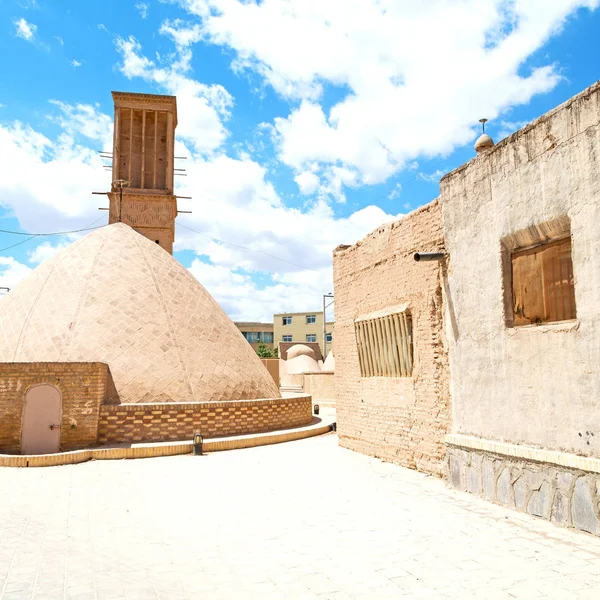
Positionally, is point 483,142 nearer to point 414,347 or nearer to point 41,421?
point 414,347

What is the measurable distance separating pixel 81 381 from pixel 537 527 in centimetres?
821

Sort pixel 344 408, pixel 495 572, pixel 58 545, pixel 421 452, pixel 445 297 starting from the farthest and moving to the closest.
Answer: pixel 344 408 → pixel 421 452 → pixel 445 297 → pixel 58 545 → pixel 495 572

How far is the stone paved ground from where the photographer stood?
3.80 meters

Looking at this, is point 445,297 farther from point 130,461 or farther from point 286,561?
point 130,461

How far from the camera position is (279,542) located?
15.8ft

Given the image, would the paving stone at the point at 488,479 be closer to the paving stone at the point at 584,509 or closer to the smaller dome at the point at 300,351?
the paving stone at the point at 584,509

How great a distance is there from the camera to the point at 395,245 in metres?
8.51

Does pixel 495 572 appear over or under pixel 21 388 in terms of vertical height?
under

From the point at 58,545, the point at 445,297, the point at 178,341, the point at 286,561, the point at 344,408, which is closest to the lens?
the point at 286,561

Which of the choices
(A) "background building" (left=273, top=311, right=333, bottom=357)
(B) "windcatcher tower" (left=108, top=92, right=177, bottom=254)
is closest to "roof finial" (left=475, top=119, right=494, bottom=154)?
(B) "windcatcher tower" (left=108, top=92, right=177, bottom=254)

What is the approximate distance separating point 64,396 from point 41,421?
58 centimetres

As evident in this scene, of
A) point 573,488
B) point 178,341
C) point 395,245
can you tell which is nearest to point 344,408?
point 395,245

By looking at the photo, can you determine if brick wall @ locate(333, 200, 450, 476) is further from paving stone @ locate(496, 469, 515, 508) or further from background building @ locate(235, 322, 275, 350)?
background building @ locate(235, 322, 275, 350)

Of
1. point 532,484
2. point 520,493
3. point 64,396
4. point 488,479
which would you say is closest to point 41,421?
point 64,396
